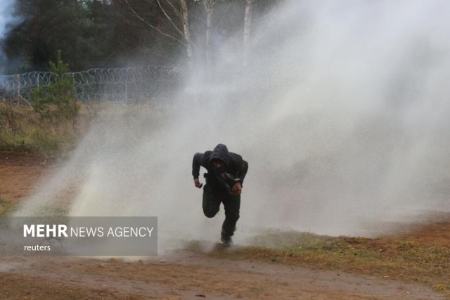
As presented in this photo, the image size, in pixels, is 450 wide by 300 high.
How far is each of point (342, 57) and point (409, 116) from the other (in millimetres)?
2280

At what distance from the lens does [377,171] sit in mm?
14344

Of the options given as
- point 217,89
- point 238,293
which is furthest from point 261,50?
point 238,293

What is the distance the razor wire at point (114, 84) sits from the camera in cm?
2186

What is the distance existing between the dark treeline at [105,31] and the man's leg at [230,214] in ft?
51.2

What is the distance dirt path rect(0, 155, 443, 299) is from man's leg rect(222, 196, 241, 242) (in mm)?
629

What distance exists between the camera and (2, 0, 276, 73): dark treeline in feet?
83.8

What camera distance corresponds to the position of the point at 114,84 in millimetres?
23172

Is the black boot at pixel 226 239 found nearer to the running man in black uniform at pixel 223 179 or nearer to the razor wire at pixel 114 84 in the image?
the running man in black uniform at pixel 223 179

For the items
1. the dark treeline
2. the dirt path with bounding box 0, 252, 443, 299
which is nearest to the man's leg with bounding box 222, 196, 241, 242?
the dirt path with bounding box 0, 252, 443, 299

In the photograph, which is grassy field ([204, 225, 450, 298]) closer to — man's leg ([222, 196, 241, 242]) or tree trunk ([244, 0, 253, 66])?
man's leg ([222, 196, 241, 242])

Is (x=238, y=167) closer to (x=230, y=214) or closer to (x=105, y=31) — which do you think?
(x=230, y=214)

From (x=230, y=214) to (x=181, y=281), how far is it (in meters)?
1.99

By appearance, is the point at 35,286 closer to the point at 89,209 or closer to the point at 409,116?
the point at 89,209

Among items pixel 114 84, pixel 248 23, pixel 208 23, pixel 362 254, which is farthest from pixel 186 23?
pixel 362 254
